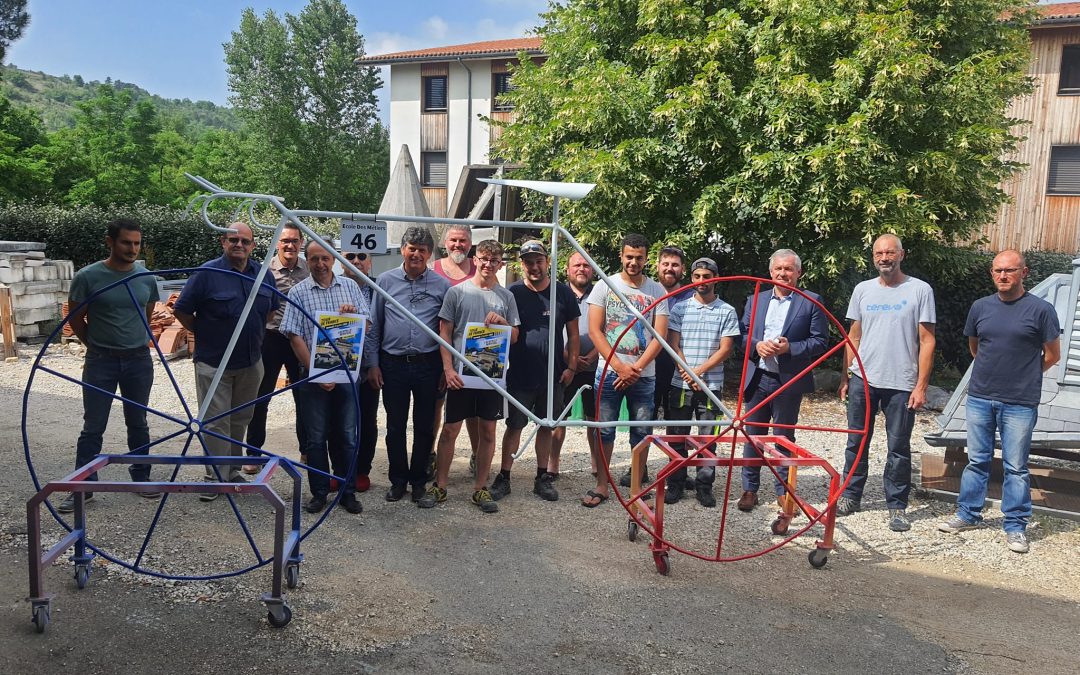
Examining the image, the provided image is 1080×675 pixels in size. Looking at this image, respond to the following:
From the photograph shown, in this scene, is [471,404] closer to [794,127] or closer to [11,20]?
→ [794,127]

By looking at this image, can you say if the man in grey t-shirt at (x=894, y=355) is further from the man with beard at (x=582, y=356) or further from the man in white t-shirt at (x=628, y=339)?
the man with beard at (x=582, y=356)

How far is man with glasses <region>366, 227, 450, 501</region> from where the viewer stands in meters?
4.79

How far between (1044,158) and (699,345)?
56.1 feet

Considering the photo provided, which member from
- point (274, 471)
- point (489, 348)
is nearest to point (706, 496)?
point (489, 348)

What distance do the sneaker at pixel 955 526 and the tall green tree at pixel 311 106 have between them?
36.5 meters

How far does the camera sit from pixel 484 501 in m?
4.95

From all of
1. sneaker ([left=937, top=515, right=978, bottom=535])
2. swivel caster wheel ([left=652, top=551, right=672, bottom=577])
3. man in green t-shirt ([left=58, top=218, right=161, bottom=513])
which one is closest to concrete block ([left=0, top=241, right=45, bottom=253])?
man in green t-shirt ([left=58, top=218, right=161, bottom=513])

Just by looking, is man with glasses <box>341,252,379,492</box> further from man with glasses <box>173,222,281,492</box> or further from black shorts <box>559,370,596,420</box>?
black shorts <box>559,370,596,420</box>

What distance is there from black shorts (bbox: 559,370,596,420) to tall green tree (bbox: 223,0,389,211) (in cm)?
3487

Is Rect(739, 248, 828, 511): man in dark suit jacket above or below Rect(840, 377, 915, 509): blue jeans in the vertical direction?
above

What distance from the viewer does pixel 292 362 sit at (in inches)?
207

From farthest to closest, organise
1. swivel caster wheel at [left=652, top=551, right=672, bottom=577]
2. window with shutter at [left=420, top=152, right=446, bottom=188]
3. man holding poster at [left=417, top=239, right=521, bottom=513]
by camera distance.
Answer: window with shutter at [left=420, top=152, right=446, bottom=188] < man holding poster at [left=417, top=239, right=521, bottom=513] < swivel caster wheel at [left=652, top=551, right=672, bottom=577]

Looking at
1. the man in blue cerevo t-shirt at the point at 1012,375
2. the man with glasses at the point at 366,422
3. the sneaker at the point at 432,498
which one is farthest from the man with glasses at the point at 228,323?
the man in blue cerevo t-shirt at the point at 1012,375

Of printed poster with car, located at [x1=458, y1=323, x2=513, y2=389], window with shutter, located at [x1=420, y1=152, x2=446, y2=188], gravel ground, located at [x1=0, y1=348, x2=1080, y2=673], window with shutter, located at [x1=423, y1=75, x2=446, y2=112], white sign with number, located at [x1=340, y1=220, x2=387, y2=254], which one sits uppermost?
window with shutter, located at [x1=423, y1=75, x2=446, y2=112]
